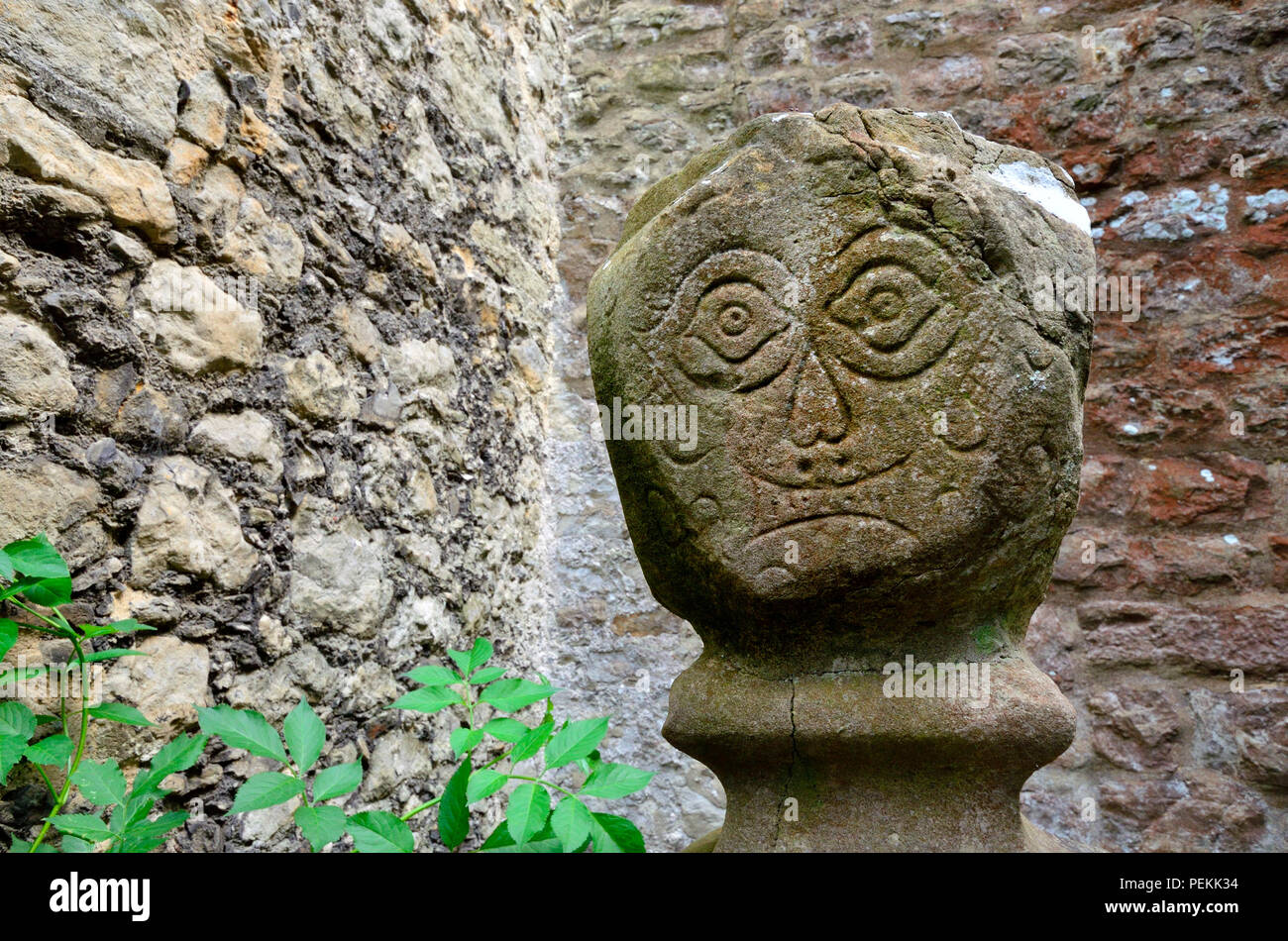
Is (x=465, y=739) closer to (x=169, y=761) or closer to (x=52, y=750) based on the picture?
(x=169, y=761)

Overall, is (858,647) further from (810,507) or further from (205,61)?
(205,61)

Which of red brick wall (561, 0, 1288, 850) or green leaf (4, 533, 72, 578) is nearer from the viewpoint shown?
green leaf (4, 533, 72, 578)

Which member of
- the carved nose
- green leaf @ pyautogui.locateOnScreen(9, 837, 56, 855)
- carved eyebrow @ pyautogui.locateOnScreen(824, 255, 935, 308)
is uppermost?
carved eyebrow @ pyautogui.locateOnScreen(824, 255, 935, 308)

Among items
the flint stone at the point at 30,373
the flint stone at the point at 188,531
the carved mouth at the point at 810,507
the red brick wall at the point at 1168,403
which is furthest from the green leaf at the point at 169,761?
the red brick wall at the point at 1168,403

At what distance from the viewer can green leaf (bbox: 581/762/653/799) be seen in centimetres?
91

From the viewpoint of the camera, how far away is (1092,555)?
2.59 m

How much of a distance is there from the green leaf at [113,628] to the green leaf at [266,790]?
0.37 metres

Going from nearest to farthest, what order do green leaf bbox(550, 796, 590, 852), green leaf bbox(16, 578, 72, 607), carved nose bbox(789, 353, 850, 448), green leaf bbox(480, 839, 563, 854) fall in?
green leaf bbox(550, 796, 590, 852) < green leaf bbox(480, 839, 563, 854) < green leaf bbox(16, 578, 72, 607) < carved nose bbox(789, 353, 850, 448)

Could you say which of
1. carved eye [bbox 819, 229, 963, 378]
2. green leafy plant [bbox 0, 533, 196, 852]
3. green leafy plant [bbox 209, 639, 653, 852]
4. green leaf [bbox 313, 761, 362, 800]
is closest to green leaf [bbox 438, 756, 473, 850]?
green leafy plant [bbox 209, 639, 653, 852]

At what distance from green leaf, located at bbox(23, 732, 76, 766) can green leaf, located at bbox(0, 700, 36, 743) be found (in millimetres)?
31

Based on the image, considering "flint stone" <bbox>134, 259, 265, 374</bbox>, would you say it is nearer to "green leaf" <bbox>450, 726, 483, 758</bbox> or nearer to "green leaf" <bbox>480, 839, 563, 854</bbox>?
"green leaf" <bbox>450, 726, 483, 758</bbox>
